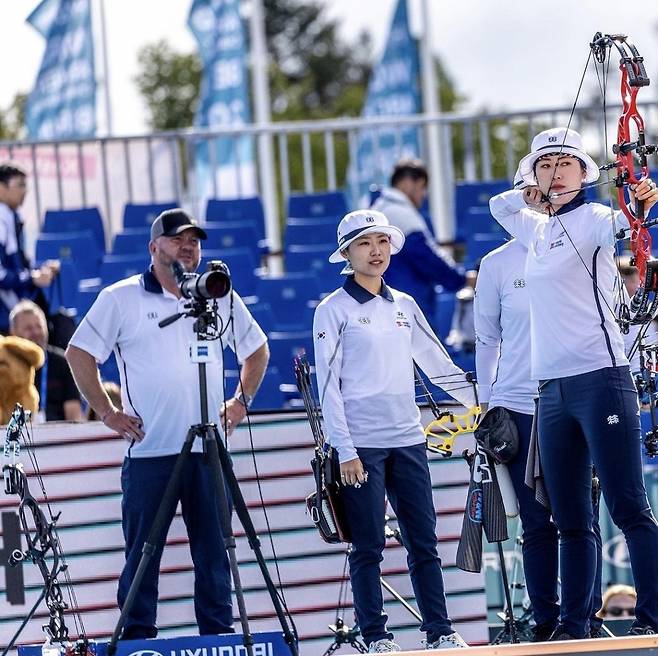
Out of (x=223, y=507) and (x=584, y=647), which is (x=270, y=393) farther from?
(x=584, y=647)

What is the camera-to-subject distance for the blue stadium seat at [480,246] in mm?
10859

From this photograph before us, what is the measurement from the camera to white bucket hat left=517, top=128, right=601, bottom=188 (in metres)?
5.76

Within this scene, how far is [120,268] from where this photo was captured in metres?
10.7

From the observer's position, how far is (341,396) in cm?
617

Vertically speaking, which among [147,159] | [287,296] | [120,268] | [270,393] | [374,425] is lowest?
[270,393]

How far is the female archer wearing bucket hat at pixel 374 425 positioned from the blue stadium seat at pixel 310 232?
5.32m

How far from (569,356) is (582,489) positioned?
497 mm

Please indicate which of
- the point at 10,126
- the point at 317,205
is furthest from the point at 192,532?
the point at 10,126

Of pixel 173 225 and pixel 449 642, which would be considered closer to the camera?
pixel 449 642

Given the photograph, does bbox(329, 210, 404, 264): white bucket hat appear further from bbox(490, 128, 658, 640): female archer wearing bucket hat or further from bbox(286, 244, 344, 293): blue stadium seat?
bbox(286, 244, 344, 293): blue stadium seat

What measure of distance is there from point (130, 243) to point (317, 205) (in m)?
1.74

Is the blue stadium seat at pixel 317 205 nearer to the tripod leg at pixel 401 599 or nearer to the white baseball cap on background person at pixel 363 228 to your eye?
the tripod leg at pixel 401 599

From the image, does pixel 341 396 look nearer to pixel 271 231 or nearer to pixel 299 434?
pixel 299 434

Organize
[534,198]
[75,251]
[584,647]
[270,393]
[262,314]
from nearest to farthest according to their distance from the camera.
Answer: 1. [584,647]
2. [534,198]
3. [270,393]
4. [262,314]
5. [75,251]
